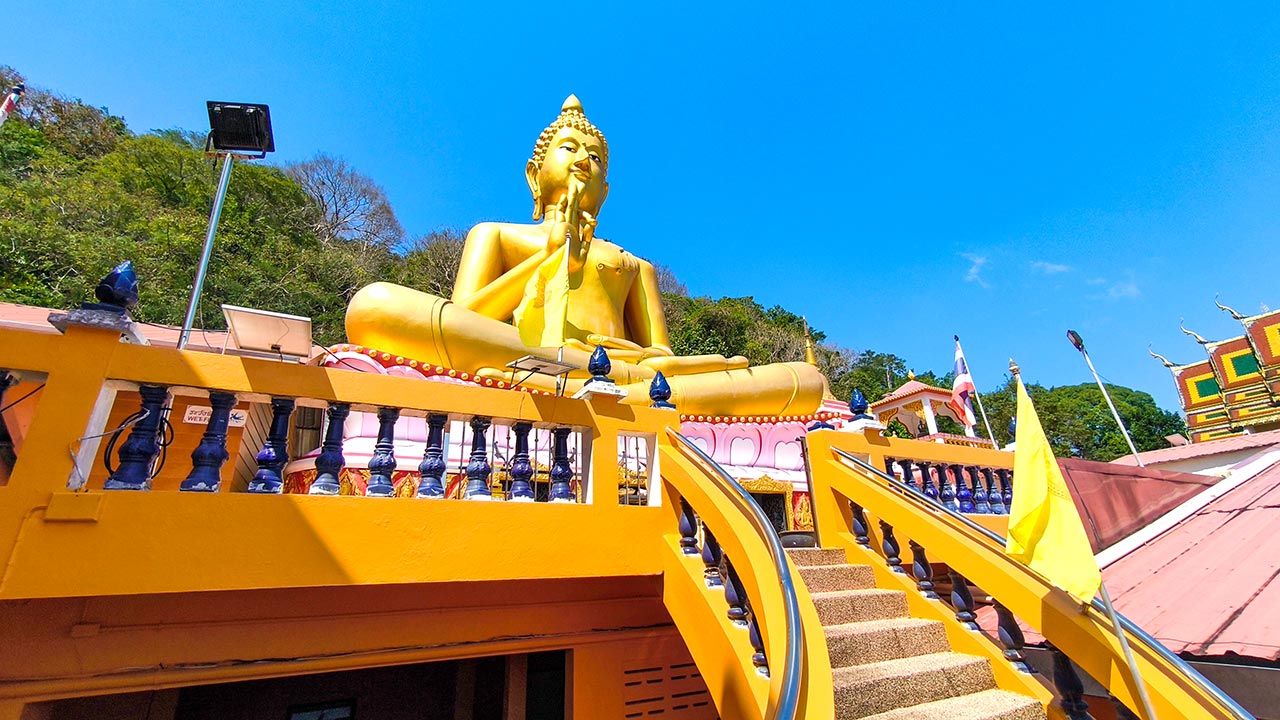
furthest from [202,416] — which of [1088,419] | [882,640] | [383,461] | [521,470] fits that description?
[1088,419]

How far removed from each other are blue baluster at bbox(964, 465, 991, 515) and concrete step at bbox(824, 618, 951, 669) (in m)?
2.15

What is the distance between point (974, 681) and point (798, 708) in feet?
6.21

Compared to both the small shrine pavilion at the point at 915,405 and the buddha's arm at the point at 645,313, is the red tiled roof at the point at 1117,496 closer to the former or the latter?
the buddha's arm at the point at 645,313

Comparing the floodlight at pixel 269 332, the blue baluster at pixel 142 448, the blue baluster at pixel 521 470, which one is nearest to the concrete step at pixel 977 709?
the blue baluster at pixel 521 470

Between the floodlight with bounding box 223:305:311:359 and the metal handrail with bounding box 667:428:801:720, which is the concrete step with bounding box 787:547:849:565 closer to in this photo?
the metal handrail with bounding box 667:428:801:720

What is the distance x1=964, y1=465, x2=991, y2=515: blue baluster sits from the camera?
5.48 meters

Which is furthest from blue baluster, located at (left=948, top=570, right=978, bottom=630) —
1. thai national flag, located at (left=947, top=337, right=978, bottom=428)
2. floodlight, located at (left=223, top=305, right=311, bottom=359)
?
thai national flag, located at (left=947, top=337, right=978, bottom=428)

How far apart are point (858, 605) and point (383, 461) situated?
3.01 meters

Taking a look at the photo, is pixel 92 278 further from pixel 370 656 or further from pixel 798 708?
pixel 798 708

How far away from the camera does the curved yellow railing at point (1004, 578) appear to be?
8.51 ft

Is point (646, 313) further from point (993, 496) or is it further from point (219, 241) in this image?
point (219, 241)

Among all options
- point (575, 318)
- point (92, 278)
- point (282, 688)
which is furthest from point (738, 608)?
point (92, 278)

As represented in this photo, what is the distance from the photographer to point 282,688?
4.81 metres

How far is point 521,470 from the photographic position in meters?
3.51
